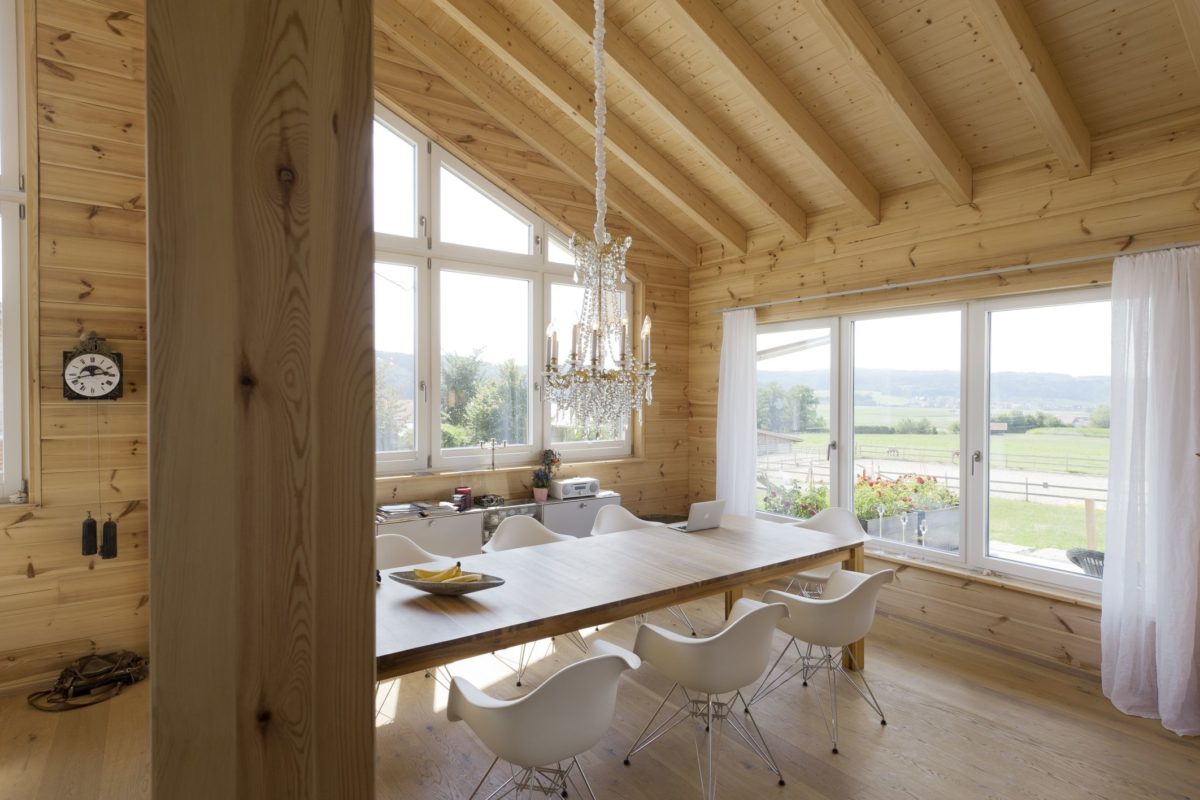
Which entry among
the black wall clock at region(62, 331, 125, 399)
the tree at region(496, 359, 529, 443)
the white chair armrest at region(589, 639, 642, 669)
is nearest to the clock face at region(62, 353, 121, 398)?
the black wall clock at region(62, 331, 125, 399)

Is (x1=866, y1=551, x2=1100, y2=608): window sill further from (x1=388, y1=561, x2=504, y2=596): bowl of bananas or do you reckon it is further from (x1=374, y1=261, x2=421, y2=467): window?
(x1=374, y1=261, x2=421, y2=467): window

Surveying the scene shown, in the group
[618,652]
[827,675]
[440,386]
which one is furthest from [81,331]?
[827,675]

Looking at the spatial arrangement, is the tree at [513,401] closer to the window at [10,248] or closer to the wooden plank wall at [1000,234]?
the wooden plank wall at [1000,234]

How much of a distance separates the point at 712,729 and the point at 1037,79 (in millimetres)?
3259

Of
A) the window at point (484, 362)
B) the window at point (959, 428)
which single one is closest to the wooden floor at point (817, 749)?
the window at point (959, 428)

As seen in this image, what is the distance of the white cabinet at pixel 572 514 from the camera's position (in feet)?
15.3

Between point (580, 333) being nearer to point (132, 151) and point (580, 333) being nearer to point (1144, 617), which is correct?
point (132, 151)

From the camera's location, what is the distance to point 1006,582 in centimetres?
374

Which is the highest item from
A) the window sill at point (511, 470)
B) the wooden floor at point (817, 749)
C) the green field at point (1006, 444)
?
the green field at point (1006, 444)

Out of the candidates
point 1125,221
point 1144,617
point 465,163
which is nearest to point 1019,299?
point 1125,221

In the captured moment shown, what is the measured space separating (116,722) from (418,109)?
3873 mm

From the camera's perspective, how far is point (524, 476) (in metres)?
4.85

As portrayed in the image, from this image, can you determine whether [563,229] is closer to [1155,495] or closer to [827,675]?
[827,675]

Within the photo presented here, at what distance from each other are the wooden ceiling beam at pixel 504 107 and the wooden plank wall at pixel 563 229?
0.10 m
